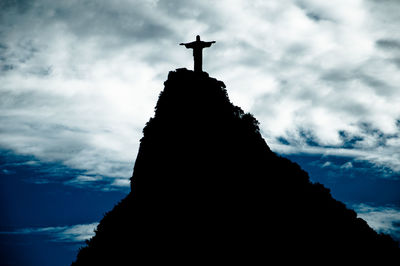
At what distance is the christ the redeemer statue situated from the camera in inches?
1166

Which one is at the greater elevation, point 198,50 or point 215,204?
point 198,50

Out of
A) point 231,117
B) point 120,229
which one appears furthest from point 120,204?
point 231,117

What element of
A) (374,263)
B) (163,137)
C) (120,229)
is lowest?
(374,263)

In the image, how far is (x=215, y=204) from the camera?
24469 mm

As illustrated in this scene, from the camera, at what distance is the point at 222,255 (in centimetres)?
2184

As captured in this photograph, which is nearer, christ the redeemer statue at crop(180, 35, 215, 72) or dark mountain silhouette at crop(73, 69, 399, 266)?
dark mountain silhouette at crop(73, 69, 399, 266)

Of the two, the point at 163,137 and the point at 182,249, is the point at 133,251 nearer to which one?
the point at 182,249

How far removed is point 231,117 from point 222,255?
12.4 metres

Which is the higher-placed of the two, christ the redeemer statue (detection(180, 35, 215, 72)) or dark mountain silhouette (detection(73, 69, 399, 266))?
christ the redeemer statue (detection(180, 35, 215, 72))

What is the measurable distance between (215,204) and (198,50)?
14.7 m

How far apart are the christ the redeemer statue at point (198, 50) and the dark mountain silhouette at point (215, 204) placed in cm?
85

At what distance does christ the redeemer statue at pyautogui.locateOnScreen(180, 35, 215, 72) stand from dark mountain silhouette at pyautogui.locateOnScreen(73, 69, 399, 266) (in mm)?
846

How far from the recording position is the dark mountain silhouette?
22.3 meters

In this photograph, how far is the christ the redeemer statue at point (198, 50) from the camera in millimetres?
29605
